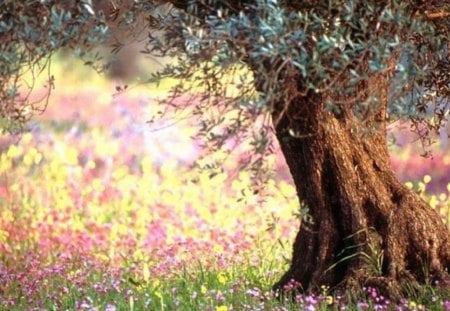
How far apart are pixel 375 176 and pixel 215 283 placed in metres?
1.71

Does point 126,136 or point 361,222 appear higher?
point 126,136

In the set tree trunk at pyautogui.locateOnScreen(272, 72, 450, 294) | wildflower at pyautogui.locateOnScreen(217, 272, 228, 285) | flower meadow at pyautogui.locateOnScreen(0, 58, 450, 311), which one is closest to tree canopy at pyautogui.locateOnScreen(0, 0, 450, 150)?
flower meadow at pyautogui.locateOnScreen(0, 58, 450, 311)

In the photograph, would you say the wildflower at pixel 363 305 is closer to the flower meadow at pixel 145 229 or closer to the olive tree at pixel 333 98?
the flower meadow at pixel 145 229

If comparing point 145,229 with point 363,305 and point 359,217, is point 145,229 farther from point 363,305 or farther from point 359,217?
point 363,305

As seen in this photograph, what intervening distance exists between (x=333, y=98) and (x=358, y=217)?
1032 millimetres

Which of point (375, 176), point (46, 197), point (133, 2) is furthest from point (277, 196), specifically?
point (133, 2)

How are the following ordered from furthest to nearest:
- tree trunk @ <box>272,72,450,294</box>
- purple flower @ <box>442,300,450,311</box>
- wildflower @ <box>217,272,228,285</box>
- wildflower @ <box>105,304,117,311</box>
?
1. wildflower @ <box>217,272,228,285</box>
2. tree trunk @ <box>272,72,450,294</box>
3. purple flower @ <box>442,300,450,311</box>
4. wildflower @ <box>105,304,117,311</box>

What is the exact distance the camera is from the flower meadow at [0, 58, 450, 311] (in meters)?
7.00

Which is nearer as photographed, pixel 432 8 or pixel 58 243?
pixel 432 8

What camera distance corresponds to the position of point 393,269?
6.80 meters

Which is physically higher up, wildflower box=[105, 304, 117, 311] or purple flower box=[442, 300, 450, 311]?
wildflower box=[105, 304, 117, 311]

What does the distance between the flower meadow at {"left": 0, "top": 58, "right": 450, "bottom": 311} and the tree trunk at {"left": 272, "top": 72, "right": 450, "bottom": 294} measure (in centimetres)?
22

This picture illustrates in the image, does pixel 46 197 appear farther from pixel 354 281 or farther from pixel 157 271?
pixel 354 281

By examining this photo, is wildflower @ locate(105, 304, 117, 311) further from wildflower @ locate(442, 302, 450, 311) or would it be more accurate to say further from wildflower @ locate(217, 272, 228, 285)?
wildflower @ locate(442, 302, 450, 311)
